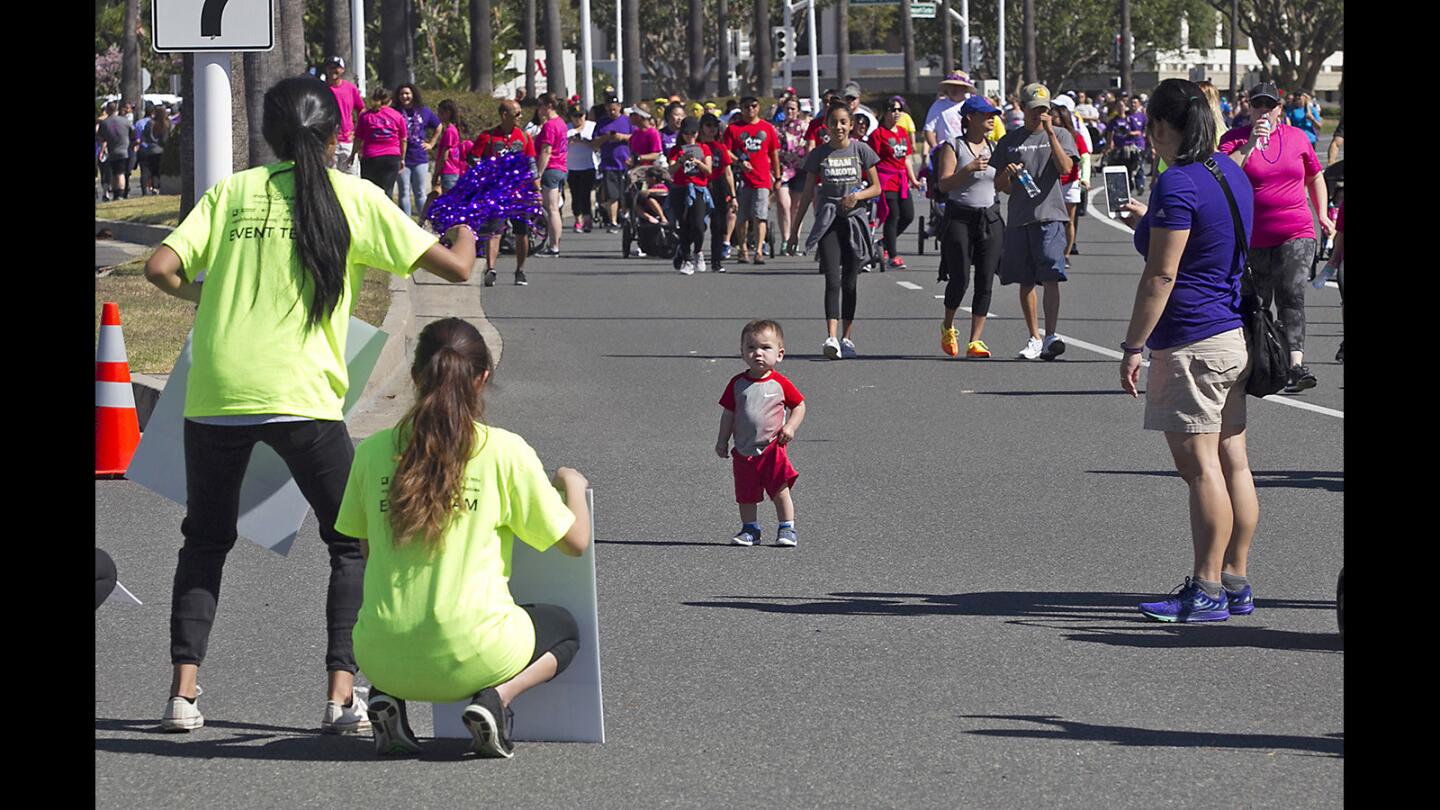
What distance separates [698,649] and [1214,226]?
6.85ft

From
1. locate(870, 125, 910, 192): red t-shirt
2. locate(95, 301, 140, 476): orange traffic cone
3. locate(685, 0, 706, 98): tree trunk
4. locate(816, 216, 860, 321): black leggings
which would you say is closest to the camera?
locate(95, 301, 140, 476): orange traffic cone

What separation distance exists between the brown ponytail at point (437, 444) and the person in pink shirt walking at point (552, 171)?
1863cm

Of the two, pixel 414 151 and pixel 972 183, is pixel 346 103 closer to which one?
pixel 414 151

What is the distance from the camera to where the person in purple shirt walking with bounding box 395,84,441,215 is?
25230mm

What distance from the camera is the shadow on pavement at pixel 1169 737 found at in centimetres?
582

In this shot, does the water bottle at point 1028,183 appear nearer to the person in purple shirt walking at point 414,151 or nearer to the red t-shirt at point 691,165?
the red t-shirt at point 691,165

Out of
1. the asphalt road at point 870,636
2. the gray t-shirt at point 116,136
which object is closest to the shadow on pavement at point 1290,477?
the asphalt road at point 870,636

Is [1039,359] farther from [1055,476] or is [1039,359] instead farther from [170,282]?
[170,282]

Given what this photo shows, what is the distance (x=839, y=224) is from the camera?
15070 mm

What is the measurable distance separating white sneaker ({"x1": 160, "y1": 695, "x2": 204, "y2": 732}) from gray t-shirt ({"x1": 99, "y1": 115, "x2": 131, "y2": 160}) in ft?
115

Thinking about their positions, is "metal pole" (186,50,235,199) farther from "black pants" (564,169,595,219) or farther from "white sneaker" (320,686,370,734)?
"black pants" (564,169,595,219)

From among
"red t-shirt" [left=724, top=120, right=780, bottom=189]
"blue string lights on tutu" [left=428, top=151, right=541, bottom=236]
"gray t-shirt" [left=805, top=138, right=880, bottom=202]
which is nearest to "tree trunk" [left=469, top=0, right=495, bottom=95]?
"red t-shirt" [left=724, top=120, right=780, bottom=189]

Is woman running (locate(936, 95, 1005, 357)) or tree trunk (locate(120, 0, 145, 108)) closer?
woman running (locate(936, 95, 1005, 357))
